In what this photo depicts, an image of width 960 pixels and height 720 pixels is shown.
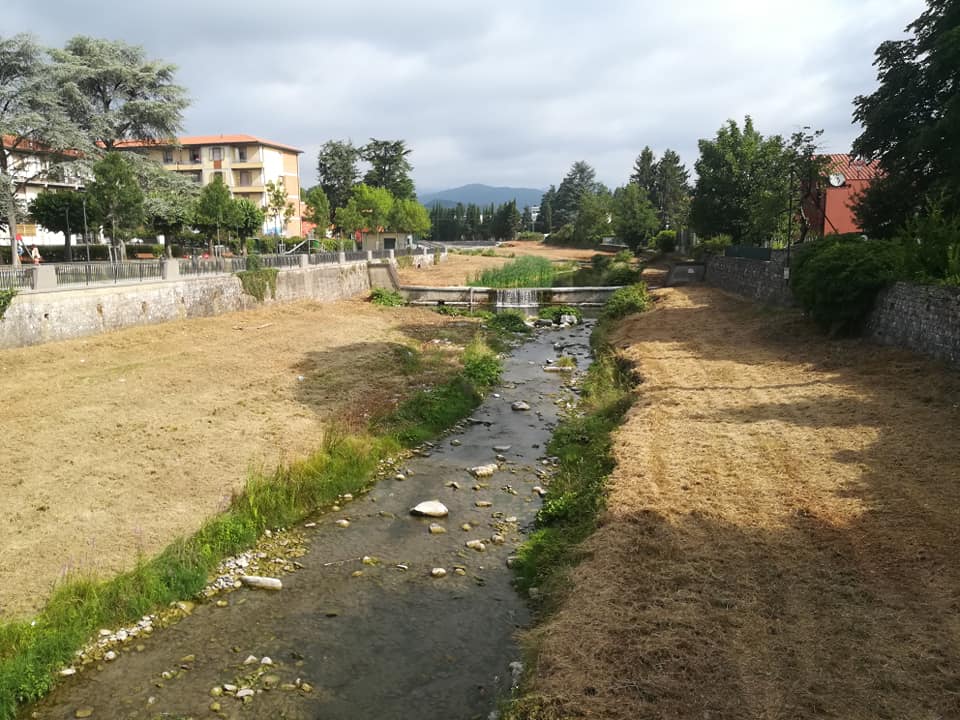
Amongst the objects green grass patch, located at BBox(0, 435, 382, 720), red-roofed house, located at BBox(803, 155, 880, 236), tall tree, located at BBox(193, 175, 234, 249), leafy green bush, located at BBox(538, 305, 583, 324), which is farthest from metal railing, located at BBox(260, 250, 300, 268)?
red-roofed house, located at BBox(803, 155, 880, 236)

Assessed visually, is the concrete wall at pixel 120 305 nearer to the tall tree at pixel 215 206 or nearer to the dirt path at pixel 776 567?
the tall tree at pixel 215 206

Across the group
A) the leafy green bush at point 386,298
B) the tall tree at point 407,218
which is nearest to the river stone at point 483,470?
the leafy green bush at point 386,298

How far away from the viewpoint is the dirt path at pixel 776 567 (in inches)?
234

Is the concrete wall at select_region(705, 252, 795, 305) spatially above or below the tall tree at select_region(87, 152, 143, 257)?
below

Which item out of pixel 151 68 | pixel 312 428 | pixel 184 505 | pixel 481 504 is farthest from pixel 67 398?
pixel 151 68

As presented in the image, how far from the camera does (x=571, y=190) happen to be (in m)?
152

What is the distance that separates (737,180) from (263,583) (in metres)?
45.4

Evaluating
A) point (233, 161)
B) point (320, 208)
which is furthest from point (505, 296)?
point (233, 161)

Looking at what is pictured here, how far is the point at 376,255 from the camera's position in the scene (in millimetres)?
53781

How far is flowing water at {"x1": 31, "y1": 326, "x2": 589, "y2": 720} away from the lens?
739 cm

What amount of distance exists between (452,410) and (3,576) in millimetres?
11571

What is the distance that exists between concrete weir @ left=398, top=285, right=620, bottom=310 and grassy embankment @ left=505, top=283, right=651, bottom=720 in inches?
872

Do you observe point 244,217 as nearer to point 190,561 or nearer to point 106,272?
point 106,272

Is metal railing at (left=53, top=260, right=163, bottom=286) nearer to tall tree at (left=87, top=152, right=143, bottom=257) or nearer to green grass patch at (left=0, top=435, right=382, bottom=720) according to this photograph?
tall tree at (left=87, top=152, right=143, bottom=257)
